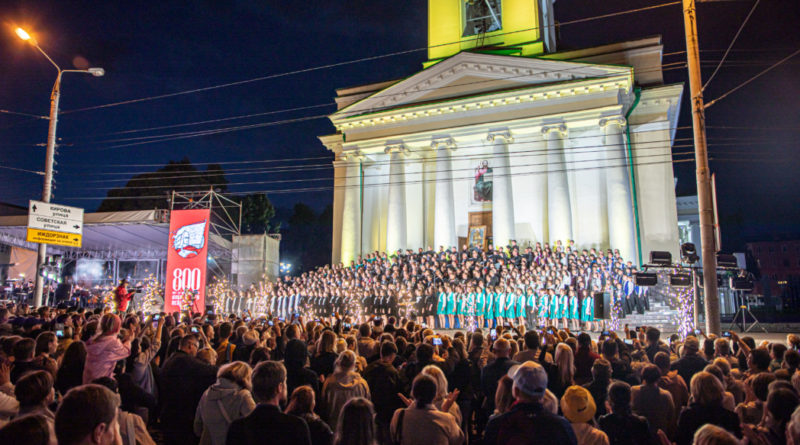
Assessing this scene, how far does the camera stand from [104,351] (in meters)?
6.01

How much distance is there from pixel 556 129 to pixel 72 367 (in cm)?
2561

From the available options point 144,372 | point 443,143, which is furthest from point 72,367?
point 443,143

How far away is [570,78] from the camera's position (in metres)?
26.8

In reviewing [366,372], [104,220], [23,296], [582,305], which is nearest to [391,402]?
[366,372]

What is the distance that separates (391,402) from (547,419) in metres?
2.28

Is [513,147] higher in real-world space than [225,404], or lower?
higher

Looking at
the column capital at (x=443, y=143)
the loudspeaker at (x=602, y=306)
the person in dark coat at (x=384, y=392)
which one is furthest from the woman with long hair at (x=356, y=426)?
the column capital at (x=443, y=143)

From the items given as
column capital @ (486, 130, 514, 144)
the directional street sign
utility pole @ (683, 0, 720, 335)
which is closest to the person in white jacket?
utility pole @ (683, 0, 720, 335)

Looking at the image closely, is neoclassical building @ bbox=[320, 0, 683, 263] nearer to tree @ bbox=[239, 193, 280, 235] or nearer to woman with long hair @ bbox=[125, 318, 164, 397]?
tree @ bbox=[239, 193, 280, 235]

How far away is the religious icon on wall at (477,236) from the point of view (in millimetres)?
29969

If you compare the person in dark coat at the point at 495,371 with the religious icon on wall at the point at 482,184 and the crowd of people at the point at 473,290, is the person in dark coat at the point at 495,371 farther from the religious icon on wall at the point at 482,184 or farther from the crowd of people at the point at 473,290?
the religious icon on wall at the point at 482,184

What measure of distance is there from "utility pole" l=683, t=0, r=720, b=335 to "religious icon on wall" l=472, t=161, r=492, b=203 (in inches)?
743

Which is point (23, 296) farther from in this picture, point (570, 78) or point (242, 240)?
point (570, 78)

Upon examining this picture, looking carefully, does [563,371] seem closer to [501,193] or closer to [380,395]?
[380,395]
